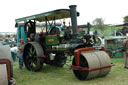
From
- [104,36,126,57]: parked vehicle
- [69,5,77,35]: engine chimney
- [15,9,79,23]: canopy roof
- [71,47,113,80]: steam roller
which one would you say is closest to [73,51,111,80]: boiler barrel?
[71,47,113,80]: steam roller

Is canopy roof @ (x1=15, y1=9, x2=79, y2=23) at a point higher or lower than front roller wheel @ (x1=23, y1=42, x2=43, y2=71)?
higher

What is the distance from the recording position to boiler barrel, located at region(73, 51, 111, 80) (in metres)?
4.72

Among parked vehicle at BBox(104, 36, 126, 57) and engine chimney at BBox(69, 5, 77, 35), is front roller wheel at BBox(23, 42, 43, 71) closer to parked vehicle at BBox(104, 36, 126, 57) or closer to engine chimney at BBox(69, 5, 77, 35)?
engine chimney at BBox(69, 5, 77, 35)

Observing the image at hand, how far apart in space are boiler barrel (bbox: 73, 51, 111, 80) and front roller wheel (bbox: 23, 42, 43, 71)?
1.56m

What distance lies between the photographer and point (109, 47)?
9.60 m

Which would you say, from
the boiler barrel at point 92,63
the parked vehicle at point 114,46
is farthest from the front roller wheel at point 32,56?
the parked vehicle at point 114,46

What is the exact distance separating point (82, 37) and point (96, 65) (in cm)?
94

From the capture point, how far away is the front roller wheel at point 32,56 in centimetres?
621

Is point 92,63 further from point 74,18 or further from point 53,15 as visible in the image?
point 53,15

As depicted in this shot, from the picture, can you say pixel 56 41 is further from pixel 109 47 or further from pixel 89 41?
pixel 109 47

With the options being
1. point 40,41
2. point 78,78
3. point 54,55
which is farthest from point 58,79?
point 40,41

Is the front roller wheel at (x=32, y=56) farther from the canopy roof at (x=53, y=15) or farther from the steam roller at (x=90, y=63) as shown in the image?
the steam roller at (x=90, y=63)

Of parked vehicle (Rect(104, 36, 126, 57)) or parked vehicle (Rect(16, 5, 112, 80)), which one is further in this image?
A: parked vehicle (Rect(104, 36, 126, 57))

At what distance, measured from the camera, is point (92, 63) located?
471cm
